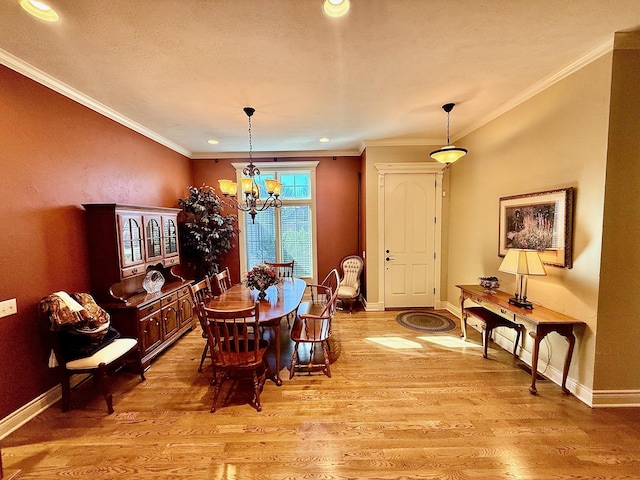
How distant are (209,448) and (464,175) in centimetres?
460

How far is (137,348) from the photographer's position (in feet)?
8.72

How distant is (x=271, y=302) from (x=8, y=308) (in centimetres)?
209

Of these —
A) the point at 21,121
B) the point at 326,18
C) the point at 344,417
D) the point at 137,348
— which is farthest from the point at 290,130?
the point at 344,417

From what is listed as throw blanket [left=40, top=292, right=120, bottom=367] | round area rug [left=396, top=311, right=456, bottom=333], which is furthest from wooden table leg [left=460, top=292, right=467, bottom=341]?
throw blanket [left=40, top=292, right=120, bottom=367]

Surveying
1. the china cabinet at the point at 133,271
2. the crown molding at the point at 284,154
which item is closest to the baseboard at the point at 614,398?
the china cabinet at the point at 133,271

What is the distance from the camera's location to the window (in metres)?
5.10

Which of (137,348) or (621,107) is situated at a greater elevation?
(621,107)

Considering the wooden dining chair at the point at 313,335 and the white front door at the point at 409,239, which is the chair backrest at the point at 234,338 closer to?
the wooden dining chair at the point at 313,335

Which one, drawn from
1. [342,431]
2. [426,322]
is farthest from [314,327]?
[426,322]

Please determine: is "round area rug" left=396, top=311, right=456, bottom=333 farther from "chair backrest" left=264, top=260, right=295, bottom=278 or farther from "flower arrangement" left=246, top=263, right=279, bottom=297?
"flower arrangement" left=246, top=263, right=279, bottom=297

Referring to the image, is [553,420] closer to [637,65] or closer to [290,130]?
[637,65]

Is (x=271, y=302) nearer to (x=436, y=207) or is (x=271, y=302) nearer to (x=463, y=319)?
(x=463, y=319)

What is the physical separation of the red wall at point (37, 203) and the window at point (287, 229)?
99.8 inches

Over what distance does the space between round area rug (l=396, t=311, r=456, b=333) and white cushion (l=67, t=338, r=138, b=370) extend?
11.6ft
